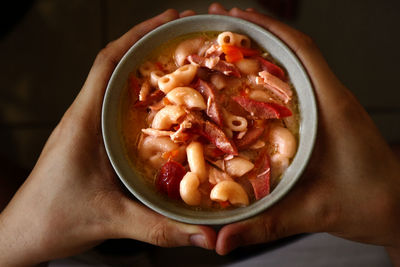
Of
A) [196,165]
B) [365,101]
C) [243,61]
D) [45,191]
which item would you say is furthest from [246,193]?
[365,101]

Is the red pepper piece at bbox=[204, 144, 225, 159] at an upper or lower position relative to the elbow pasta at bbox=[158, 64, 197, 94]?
lower

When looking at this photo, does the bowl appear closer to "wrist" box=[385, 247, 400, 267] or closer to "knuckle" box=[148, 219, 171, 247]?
"knuckle" box=[148, 219, 171, 247]

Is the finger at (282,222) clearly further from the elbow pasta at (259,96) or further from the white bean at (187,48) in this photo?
the white bean at (187,48)

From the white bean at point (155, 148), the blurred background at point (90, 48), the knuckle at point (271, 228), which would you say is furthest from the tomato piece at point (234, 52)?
the blurred background at point (90, 48)

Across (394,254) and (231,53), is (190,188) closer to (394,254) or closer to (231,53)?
(231,53)

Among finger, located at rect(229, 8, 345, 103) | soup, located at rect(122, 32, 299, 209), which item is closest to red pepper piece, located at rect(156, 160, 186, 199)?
soup, located at rect(122, 32, 299, 209)

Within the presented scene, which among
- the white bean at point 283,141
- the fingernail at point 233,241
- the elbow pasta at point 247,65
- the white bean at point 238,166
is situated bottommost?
the fingernail at point 233,241

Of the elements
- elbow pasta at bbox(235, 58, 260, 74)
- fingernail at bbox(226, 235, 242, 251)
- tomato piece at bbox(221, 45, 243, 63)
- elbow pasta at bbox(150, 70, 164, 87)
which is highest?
tomato piece at bbox(221, 45, 243, 63)
